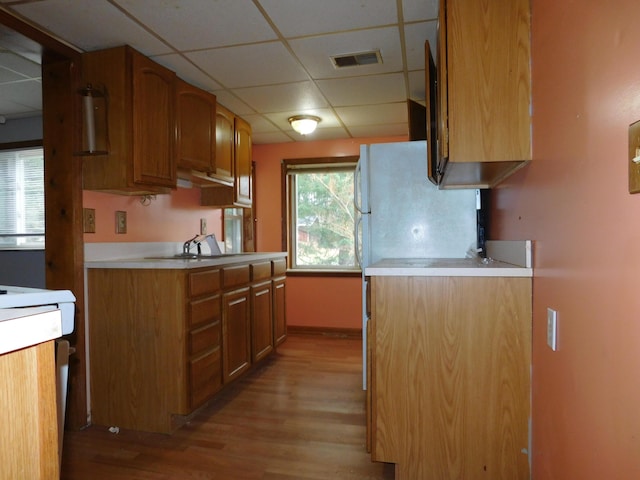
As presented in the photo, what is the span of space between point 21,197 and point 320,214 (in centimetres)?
282

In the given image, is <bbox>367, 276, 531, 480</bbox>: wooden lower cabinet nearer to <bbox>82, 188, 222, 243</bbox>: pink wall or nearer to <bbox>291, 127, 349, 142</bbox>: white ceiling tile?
<bbox>82, 188, 222, 243</bbox>: pink wall

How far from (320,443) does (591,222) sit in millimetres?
1687

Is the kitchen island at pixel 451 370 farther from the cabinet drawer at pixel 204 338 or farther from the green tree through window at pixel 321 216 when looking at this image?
the green tree through window at pixel 321 216

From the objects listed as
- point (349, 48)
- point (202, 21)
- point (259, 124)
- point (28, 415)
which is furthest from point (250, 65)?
point (28, 415)

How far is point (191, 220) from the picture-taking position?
346 cm

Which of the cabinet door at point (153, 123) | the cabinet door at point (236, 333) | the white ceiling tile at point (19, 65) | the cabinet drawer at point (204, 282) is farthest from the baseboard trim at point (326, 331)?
the white ceiling tile at point (19, 65)

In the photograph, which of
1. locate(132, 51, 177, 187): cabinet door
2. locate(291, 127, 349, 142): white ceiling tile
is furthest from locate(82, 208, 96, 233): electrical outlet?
locate(291, 127, 349, 142): white ceiling tile

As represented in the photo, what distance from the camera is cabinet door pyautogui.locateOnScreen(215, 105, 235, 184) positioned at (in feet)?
9.97

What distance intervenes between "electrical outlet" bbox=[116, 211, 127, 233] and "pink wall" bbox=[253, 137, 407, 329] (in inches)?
79.4

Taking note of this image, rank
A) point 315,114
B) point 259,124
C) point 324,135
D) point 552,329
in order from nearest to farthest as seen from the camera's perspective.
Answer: point 552,329 < point 315,114 < point 259,124 < point 324,135

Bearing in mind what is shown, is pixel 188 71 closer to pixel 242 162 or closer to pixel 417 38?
pixel 242 162

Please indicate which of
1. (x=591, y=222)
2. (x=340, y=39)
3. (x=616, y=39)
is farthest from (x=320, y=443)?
(x=340, y=39)

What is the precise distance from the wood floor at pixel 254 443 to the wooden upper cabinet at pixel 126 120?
4.58ft

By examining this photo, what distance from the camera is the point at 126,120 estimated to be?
83.6 inches
